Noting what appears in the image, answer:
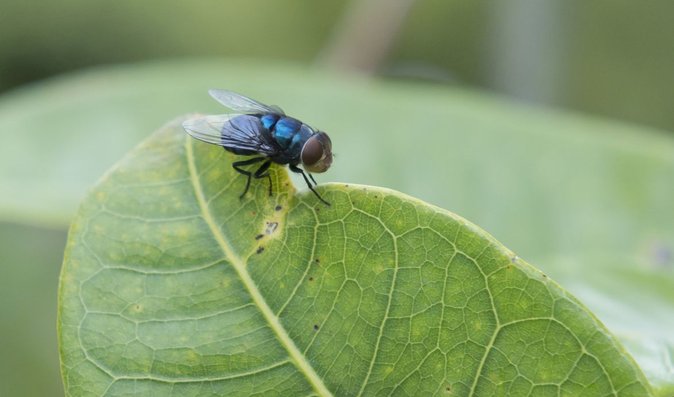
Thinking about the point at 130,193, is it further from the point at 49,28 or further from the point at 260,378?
Answer: the point at 49,28

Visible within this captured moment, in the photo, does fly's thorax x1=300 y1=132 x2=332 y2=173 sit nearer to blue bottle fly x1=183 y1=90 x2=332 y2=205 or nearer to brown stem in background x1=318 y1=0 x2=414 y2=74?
blue bottle fly x1=183 y1=90 x2=332 y2=205

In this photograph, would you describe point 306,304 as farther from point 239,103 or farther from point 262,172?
point 239,103

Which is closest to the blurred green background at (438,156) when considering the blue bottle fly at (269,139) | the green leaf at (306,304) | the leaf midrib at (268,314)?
the green leaf at (306,304)

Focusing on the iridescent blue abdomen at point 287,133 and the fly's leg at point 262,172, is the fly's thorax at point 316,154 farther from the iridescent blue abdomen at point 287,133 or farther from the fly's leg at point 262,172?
the fly's leg at point 262,172

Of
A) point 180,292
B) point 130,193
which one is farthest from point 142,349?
point 130,193

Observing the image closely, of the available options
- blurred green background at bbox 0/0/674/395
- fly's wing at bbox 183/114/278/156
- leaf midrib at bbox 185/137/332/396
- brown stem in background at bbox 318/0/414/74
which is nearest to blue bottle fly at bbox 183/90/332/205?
fly's wing at bbox 183/114/278/156
